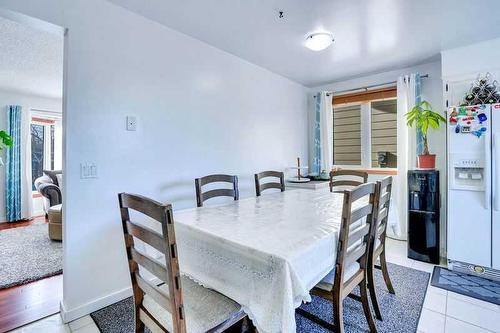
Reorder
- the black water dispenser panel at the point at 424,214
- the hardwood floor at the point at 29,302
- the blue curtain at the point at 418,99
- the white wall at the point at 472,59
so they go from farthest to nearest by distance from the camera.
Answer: the blue curtain at the point at 418,99
the black water dispenser panel at the point at 424,214
the white wall at the point at 472,59
the hardwood floor at the point at 29,302

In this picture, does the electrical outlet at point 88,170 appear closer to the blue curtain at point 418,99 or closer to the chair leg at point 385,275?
the chair leg at point 385,275

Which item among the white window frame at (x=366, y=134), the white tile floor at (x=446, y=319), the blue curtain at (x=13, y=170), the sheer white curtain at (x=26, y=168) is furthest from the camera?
the sheer white curtain at (x=26, y=168)

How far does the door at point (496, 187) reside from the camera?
91.7 inches

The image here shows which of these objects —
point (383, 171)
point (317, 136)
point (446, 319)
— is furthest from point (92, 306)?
point (383, 171)

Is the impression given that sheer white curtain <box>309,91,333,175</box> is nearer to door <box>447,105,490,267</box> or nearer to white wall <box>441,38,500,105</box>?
white wall <box>441,38,500,105</box>

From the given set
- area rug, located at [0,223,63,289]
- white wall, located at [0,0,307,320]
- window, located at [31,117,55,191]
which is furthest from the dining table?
window, located at [31,117,55,191]

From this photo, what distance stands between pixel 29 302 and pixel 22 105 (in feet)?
13.8

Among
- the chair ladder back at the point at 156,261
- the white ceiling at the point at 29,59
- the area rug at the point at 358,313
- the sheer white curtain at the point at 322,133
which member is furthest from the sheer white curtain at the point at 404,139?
the white ceiling at the point at 29,59

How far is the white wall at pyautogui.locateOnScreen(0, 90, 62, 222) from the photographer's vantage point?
4484mm

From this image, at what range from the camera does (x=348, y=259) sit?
138 centimetres

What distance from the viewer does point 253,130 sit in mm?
3305

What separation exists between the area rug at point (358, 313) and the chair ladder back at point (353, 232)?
0.49m

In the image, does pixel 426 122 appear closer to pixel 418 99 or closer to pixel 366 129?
pixel 418 99

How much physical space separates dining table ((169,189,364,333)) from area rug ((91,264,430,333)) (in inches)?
29.9
